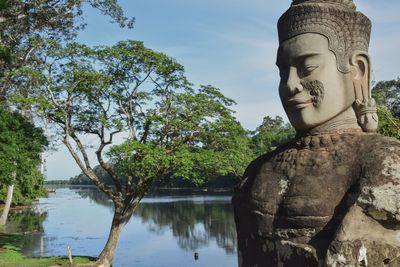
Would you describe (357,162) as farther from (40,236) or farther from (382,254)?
(40,236)

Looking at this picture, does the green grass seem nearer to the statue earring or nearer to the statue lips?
the statue lips

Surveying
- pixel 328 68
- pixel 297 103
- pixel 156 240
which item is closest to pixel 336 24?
pixel 328 68

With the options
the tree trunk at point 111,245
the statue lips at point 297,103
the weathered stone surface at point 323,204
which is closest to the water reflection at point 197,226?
the tree trunk at point 111,245

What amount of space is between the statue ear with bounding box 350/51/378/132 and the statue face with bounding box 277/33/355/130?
0.05m

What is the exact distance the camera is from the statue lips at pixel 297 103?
3.24 meters

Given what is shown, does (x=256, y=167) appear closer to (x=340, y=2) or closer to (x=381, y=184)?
(x=381, y=184)

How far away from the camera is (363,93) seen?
3.29m

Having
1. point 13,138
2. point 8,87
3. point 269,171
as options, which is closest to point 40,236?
point 8,87

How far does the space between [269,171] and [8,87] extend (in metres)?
21.6

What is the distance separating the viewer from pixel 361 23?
10.9ft

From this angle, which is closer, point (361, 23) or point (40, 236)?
point (361, 23)

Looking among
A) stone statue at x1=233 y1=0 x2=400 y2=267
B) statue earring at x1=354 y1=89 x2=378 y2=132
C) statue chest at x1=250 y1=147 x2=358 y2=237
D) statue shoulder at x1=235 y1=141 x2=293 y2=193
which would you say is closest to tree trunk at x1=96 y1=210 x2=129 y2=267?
statue shoulder at x1=235 y1=141 x2=293 y2=193

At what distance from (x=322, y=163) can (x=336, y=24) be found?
978 millimetres

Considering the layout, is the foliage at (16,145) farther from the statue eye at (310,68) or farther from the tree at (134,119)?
the statue eye at (310,68)
